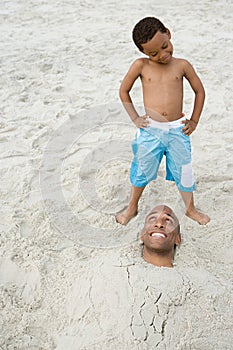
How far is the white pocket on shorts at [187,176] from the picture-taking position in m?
2.62

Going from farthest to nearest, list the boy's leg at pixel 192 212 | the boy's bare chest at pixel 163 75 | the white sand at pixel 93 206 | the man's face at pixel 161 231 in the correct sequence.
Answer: the boy's leg at pixel 192 212, the boy's bare chest at pixel 163 75, the man's face at pixel 161 231, the white sand at pixel 93 206

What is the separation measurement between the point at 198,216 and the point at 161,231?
599mm

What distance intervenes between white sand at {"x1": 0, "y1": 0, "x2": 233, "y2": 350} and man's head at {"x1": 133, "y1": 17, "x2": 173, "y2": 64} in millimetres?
999

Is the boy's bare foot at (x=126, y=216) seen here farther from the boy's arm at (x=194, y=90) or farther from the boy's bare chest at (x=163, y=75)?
the boy's bare chest at (x=163, y=75)

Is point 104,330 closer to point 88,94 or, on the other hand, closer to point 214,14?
point 88,94

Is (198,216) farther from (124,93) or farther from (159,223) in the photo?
(124,93)

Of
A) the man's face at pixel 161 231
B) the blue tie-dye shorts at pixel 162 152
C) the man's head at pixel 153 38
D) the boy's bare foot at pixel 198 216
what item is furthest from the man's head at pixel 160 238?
the man's head at pixel 153 38

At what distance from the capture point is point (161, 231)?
2.26 m

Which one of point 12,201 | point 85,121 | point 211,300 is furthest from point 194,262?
point 85,121

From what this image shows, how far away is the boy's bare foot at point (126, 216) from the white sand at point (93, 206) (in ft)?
0.16

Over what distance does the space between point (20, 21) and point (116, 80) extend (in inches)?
87.9

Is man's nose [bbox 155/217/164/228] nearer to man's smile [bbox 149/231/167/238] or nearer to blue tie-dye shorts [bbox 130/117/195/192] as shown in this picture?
man's smile [bbox 149/231/167/238]

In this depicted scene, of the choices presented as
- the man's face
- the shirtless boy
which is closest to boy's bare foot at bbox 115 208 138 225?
the shirtless boy

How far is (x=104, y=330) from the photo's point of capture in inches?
77.6
